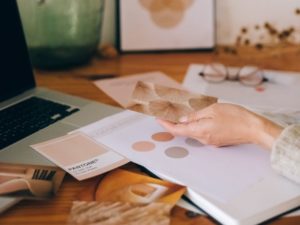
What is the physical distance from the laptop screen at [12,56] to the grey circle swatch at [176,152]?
400mm

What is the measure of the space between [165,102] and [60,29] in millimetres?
461

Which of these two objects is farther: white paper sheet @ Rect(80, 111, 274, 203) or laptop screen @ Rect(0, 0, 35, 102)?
laptop screen @ Rect(0, 0, 35, 102)

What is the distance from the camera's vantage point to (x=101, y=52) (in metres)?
1.25

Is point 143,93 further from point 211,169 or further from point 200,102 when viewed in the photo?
point 211,169

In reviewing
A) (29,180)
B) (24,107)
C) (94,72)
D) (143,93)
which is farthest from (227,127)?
(94,72)

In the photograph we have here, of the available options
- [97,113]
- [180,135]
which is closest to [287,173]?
[180,135]

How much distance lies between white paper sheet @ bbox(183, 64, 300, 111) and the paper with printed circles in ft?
0.53

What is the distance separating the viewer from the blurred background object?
109 cm

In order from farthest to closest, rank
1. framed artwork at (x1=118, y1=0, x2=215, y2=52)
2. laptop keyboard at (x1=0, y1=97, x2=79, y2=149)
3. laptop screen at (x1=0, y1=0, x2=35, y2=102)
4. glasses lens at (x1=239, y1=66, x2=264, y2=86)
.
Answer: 1. framed artwork at (x1=118, y1=0, x2=215, y2=52)
2. glasses lens at (x1=239, y1=66, x2=264, y2=86)
3. laptop screen at (x1=0, y1=0, x2=35, y2=102)
4. laptop keyboard at (x1=0, y1=97, x2=79, y2=149)

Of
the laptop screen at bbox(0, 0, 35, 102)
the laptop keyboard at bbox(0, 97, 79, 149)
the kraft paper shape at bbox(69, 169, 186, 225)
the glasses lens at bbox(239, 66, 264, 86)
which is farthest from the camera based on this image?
the glasses lens at bbox(239, 66, 264, 86)

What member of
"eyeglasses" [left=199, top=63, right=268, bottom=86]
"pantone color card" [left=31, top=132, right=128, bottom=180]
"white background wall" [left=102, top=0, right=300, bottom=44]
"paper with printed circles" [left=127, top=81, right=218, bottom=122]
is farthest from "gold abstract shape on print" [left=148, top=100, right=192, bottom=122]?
"white background wall" [left=102, top=0, right=300, bottom=44]

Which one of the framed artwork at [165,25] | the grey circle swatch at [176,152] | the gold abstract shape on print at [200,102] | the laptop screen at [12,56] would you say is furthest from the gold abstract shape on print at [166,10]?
the grey circle swatch at [176,152]

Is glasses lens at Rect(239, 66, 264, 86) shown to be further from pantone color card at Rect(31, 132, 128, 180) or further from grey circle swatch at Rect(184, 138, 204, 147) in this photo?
pantone color card at Rect(31, 132, 128, 180)

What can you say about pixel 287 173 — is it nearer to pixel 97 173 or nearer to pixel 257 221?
pixel 257 221
